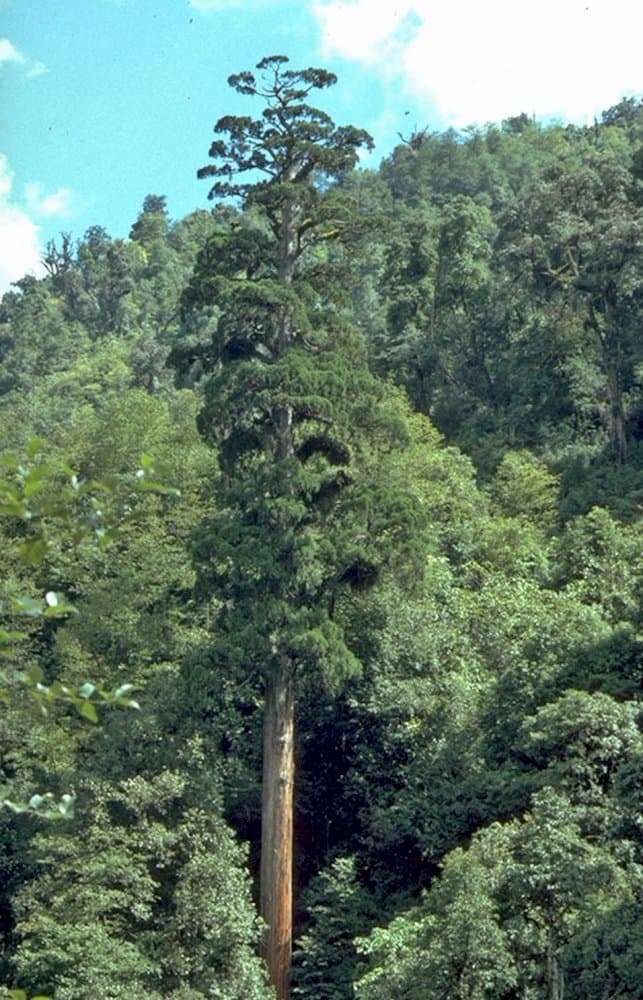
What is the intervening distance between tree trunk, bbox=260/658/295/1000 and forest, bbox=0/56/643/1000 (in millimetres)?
34

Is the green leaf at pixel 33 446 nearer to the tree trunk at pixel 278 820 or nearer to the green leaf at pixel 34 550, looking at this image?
the green leaf at pixel 34 550

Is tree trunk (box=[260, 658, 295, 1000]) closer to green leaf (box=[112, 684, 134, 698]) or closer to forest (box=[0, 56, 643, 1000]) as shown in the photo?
forest (box=[0, 56, 643, 1000])

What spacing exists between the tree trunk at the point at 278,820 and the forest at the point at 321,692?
3 centimetres

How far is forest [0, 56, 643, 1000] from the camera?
506 inches

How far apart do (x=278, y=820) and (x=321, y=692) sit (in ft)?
7.10

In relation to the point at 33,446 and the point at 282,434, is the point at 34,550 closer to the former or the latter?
the point at 33,446

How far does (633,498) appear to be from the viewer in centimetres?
2505

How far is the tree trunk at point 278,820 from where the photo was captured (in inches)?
629

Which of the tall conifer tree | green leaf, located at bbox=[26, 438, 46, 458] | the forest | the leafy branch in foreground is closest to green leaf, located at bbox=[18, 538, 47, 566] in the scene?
the leafy branch in foreground

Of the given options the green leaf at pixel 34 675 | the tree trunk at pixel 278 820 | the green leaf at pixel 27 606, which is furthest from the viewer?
the tree trunk at pixel 278 820

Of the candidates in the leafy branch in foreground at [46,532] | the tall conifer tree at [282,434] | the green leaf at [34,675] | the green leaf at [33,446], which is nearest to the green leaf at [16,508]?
the leafy branch in foreground at [46,532]

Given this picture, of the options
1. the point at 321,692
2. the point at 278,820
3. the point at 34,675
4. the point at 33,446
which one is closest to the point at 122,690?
A: the point at 34,675

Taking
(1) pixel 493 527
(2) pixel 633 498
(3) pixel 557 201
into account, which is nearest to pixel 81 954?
(1) pixel 493 527

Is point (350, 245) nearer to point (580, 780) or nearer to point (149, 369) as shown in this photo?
point (580, 780)
